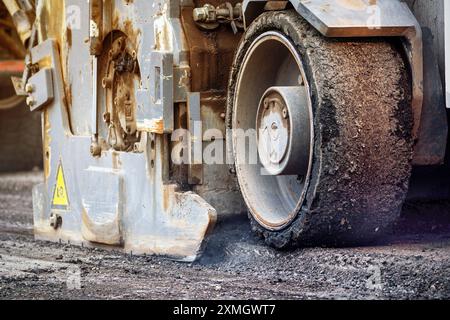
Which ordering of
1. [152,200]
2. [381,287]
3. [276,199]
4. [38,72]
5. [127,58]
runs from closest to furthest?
1. [381,287]
2. [276,199]
3. [152,200]
4. [127,58]
5. [38,72]

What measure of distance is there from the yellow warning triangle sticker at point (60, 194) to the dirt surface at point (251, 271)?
486 millimetres

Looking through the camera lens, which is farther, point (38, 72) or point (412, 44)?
point (38, 72)

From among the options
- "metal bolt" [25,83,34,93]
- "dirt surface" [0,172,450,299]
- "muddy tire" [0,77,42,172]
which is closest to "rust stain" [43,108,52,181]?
"metal bolt" [25,83,34,93]

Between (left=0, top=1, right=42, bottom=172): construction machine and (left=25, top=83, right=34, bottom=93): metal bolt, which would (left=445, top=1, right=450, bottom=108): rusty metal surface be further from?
(left=0, top=1, right=42, bottom=172): construction machine

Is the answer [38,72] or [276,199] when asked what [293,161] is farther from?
[38,72]

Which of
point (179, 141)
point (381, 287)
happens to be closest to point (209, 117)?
point (179, 141)

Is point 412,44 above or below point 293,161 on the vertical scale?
above

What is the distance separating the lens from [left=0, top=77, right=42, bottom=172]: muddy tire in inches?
417

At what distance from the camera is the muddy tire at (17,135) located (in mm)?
10594

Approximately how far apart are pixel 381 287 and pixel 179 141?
4.94ft

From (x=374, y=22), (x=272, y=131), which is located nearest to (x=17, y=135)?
(x=272, y=131)

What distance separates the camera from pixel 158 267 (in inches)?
210
